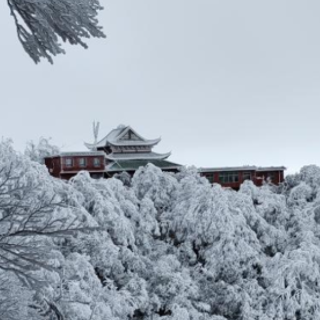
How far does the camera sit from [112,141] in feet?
90.0

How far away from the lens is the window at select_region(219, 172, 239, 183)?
25.9 meters

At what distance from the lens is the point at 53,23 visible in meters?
2.88

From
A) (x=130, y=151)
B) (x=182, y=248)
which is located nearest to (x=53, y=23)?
(x=182, y=248)

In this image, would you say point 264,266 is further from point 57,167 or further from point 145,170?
point 57,167

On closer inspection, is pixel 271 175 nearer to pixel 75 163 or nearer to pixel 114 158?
pixel 114 158

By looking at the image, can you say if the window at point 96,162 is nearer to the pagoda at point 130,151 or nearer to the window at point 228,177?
the pagoda at point 130,151

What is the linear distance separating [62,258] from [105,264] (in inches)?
89.6

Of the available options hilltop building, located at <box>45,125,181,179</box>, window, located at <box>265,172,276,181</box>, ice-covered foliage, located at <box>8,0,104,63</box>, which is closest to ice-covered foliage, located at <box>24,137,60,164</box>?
hilltop building, located at <box>45,125,181,179</box>

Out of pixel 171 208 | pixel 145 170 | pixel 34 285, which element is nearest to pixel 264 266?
pixel 171 208

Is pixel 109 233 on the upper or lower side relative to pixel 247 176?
lower

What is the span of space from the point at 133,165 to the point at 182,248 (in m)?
7.88

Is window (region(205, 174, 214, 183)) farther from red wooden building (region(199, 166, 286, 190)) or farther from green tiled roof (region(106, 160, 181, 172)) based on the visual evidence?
green tiled roof (region(106, 160, 181, 172))

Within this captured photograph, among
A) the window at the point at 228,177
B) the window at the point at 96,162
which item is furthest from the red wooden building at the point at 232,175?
the window at the point at 96,162

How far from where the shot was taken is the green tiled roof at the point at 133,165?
25.5 metres
